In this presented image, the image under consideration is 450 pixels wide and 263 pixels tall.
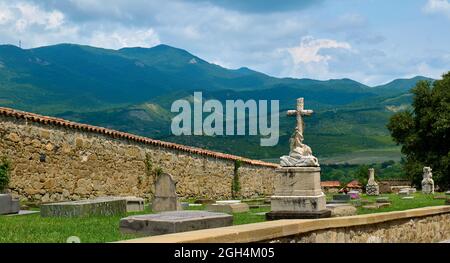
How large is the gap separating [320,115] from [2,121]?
138289 millimetres

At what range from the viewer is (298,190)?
1264cm

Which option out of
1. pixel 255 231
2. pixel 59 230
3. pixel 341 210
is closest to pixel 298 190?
pixel 341 210

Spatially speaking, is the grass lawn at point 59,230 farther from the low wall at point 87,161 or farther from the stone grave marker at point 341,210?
the low wall at point 87,161

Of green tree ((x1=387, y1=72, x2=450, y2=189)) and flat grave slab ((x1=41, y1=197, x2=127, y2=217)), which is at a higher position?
green tree ((x1=387, y1=72, x2=450, y2=189))

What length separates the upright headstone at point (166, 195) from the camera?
45.9ft

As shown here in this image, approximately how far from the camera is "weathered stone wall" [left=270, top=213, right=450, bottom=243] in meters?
8.11

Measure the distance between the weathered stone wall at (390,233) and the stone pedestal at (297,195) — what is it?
1.77 m

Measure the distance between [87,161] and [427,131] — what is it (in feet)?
101

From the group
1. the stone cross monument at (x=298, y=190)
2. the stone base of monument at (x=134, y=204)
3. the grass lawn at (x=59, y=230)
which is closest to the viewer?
the grass lawn at (x=59, y=230)

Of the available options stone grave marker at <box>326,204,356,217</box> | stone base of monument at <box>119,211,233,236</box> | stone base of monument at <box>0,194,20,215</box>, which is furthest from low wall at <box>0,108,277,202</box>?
stone base of monument at <box>119,211,233,236</box>

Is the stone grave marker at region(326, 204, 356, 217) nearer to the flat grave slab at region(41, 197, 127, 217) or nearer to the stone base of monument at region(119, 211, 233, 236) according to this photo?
the stone base of monument at region(119, 211, 233, 236)

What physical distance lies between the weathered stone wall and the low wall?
37.4 ft

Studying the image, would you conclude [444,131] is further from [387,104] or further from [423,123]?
[387,104]

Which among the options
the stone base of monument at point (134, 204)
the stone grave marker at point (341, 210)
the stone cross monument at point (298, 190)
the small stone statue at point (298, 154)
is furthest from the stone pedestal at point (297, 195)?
the stone base of monument at point (134, 204)
